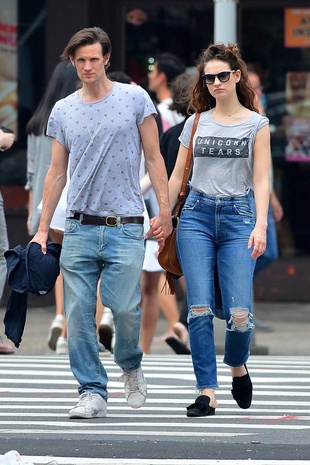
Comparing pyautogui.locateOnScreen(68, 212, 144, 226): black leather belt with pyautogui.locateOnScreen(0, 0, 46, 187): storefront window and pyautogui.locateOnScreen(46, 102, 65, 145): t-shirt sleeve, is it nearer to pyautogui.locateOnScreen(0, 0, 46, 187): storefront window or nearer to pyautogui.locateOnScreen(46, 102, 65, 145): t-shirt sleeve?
pyautogui.locateOnScreen(46, 102, 65, 145): t-shirt sleeve

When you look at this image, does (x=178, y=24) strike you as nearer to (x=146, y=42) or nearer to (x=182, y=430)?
(x=146, y=42)

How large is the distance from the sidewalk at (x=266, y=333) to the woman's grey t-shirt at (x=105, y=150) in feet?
12.8

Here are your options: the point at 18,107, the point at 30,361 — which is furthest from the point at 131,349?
the point at 18,107

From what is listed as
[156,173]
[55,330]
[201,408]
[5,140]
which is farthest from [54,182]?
[55,330]

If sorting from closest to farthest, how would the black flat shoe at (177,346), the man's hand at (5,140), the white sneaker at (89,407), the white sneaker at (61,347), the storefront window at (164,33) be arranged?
the white sneaker at (89,407), the man's hand at (5,140), the black flat shoe at (177,346), the white sneaker at (61,347), the storefront window at (164,33)

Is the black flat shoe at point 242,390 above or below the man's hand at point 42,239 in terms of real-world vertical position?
below

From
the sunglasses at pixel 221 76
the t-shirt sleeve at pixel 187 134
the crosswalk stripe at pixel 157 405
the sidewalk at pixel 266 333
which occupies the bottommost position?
the sidewalk at pixel 266 333

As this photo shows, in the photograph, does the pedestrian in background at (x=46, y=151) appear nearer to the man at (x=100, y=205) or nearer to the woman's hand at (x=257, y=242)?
the man at (x=100, y=205)

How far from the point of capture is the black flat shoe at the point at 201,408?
25.2 feet

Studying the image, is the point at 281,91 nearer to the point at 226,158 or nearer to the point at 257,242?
the point at 226,158

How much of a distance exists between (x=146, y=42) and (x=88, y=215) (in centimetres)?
750

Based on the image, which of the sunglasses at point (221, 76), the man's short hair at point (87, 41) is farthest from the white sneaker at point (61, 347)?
the man's short hair at point (87, 41)

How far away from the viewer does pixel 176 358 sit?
35.5ft

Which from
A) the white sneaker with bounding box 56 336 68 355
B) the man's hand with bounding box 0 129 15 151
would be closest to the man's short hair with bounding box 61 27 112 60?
the man's hand with bounding box 0 129 15 151
